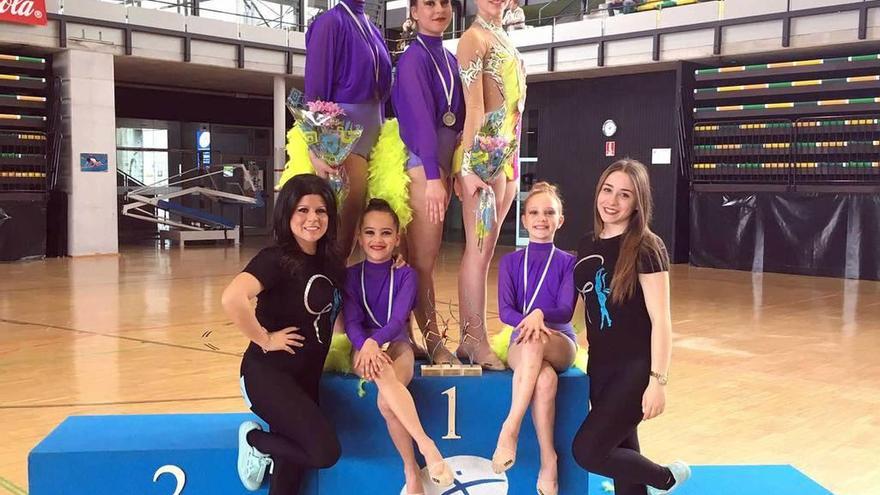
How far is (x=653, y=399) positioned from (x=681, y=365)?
2.98 metres

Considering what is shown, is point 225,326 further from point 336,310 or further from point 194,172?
point 194,172

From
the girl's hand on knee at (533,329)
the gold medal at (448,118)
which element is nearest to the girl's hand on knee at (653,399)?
the girl's hand on knee at (533,329)

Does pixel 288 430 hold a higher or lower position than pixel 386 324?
lower

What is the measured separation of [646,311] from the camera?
8.46ft

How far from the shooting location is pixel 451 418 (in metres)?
2.72

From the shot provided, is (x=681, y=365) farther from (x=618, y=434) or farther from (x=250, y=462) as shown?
(x=250, y=462)

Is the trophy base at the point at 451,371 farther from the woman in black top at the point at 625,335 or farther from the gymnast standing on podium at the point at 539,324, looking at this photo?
the woman in black top at the point at 625,335

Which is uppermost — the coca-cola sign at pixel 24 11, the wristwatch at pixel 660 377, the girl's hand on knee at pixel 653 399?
the coca-cola sign at pixel 24 11

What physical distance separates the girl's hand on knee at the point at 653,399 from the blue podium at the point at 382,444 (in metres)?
0.28

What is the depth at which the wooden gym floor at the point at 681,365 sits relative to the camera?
3707 millimetres

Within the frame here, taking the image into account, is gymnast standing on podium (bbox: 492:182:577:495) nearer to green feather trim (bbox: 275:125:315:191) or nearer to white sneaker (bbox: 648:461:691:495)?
white sneaker (bbox: 648:461:691:495)

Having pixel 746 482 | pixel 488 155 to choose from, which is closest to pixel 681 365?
pixel 746 482

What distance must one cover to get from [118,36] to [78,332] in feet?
24.3

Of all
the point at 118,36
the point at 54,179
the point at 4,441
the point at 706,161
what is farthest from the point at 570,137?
the point at 4,441
